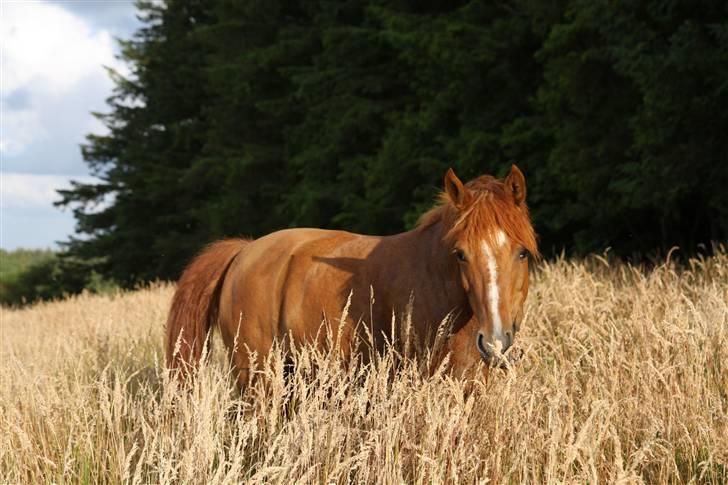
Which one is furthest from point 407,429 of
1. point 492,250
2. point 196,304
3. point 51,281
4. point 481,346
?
point 51,281

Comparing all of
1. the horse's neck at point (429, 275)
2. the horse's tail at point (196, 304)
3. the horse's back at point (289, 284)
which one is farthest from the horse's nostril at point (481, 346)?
the horse's tail at point (196, 304)

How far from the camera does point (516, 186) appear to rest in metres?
4.40

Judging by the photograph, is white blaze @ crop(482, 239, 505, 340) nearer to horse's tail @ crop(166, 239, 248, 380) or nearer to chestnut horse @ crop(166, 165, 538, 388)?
chestnut horse @ crop(166, 165, 538, 388)

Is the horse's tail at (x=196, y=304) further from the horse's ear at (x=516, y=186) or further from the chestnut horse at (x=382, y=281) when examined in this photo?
the horse's ear at (x=516, y=186)

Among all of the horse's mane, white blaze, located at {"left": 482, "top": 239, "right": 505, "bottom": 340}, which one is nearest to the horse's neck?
the horse's mane

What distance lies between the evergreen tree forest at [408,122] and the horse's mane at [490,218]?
6.10 m

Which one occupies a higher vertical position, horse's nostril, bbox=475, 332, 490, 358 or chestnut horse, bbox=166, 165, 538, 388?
chestnut horse, bbox=166, 165, 538, 388

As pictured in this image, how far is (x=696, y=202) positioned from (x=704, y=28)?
3.21 metres

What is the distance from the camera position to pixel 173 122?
95.9 feet

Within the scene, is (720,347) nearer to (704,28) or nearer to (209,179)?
(704,28)

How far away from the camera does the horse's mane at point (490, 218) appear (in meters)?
4.16

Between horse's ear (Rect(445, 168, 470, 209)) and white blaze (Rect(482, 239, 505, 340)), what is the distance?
0.31m

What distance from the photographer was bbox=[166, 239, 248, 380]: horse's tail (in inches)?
229

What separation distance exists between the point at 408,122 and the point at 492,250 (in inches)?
483
